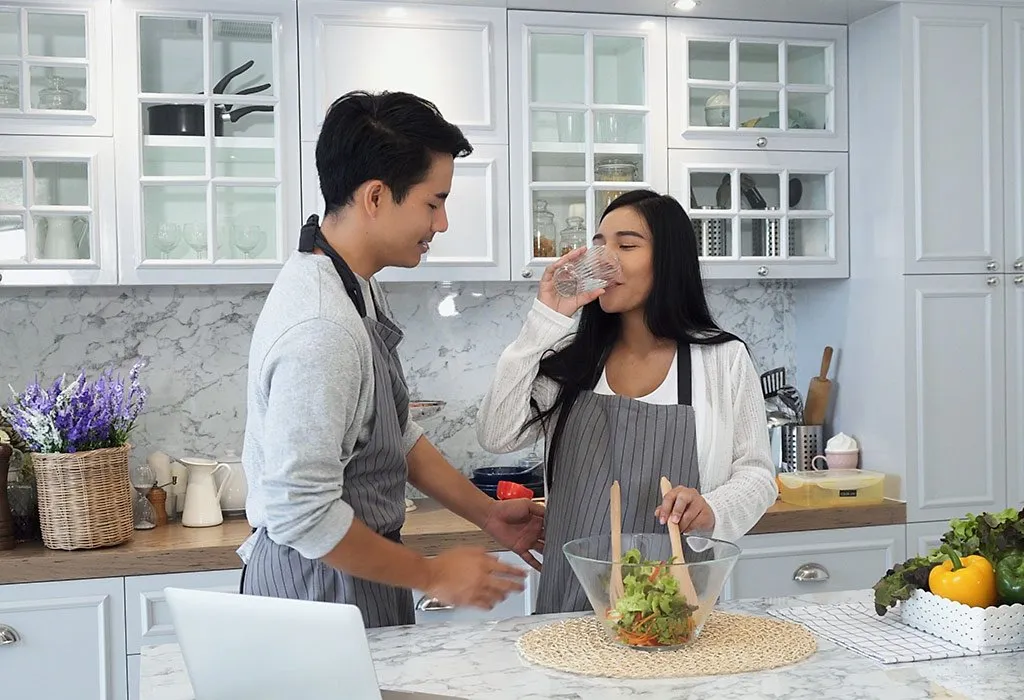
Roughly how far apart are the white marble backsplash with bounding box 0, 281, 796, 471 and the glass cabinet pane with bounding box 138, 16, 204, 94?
635mm

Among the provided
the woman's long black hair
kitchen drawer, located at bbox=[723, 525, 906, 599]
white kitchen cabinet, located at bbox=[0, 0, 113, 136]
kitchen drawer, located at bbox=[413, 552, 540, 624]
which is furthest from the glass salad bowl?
white kitchen cabinet, located at bbox=[0, 0, 113, 136]

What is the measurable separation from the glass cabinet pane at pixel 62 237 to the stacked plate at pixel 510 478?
1.31 meters

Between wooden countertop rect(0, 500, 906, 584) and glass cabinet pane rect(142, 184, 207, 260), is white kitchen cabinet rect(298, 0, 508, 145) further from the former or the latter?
wooden countertop rect(0, 500, 906, 584)

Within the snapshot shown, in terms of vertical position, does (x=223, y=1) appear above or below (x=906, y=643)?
above

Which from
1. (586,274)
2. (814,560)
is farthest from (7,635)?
(814,560)

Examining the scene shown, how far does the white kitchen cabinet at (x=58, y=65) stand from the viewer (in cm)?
297

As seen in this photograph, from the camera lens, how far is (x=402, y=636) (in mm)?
1717

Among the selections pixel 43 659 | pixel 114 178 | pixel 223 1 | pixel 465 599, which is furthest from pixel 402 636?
pixel 223 1

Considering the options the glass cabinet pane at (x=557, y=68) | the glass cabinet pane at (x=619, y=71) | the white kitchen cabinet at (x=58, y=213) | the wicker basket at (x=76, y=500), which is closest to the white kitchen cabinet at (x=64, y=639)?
the wicker basket at (x=76, y=500)

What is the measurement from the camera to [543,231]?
3326 mm

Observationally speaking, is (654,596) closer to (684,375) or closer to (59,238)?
(684,375)

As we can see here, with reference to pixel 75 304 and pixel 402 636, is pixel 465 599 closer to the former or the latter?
pixel 402 636

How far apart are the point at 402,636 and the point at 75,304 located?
6.78 feet

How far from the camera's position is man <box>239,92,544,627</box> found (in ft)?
5.00
